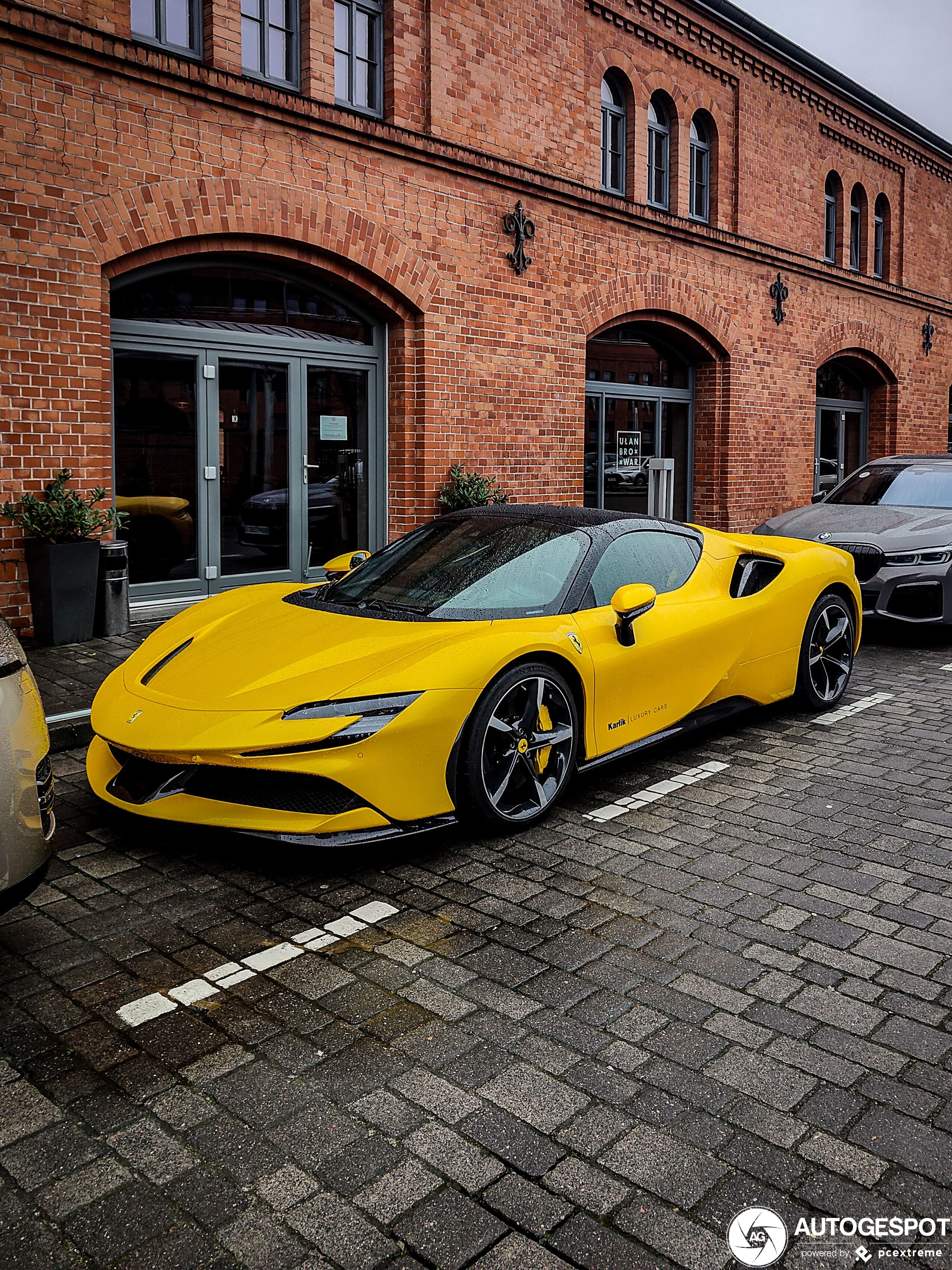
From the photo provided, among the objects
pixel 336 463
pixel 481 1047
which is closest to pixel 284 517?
pixel 336 463

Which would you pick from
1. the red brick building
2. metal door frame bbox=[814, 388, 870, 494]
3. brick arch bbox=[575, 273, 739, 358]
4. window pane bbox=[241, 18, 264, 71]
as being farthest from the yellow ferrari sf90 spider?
metal door frame bbox=[814, 388, 870, 494]

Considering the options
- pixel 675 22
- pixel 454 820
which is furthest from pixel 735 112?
pixel 454 820

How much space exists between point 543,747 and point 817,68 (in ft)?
54.9

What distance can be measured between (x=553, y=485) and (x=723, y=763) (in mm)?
7899

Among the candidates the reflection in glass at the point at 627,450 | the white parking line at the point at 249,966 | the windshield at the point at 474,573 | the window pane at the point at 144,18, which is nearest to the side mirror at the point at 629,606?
the windshield at the point at 474,573

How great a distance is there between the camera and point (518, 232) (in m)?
12.2

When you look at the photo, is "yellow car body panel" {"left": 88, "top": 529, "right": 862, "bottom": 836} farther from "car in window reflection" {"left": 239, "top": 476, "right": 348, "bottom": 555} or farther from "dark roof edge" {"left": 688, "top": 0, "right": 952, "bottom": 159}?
"dark roof edge" {"left": 688, "top": 0, "right": 952, "bottom": 159}

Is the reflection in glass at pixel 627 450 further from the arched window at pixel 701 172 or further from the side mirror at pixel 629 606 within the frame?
the side mirror at pixel 629 606

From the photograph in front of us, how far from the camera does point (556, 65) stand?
12.6 metres

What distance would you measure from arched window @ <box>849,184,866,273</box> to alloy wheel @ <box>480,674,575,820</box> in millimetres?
17551

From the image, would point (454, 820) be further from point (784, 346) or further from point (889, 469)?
point (784, 346)

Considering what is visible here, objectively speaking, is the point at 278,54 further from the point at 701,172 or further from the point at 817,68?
the point at 817,68

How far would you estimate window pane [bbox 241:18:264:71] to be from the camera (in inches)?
387
